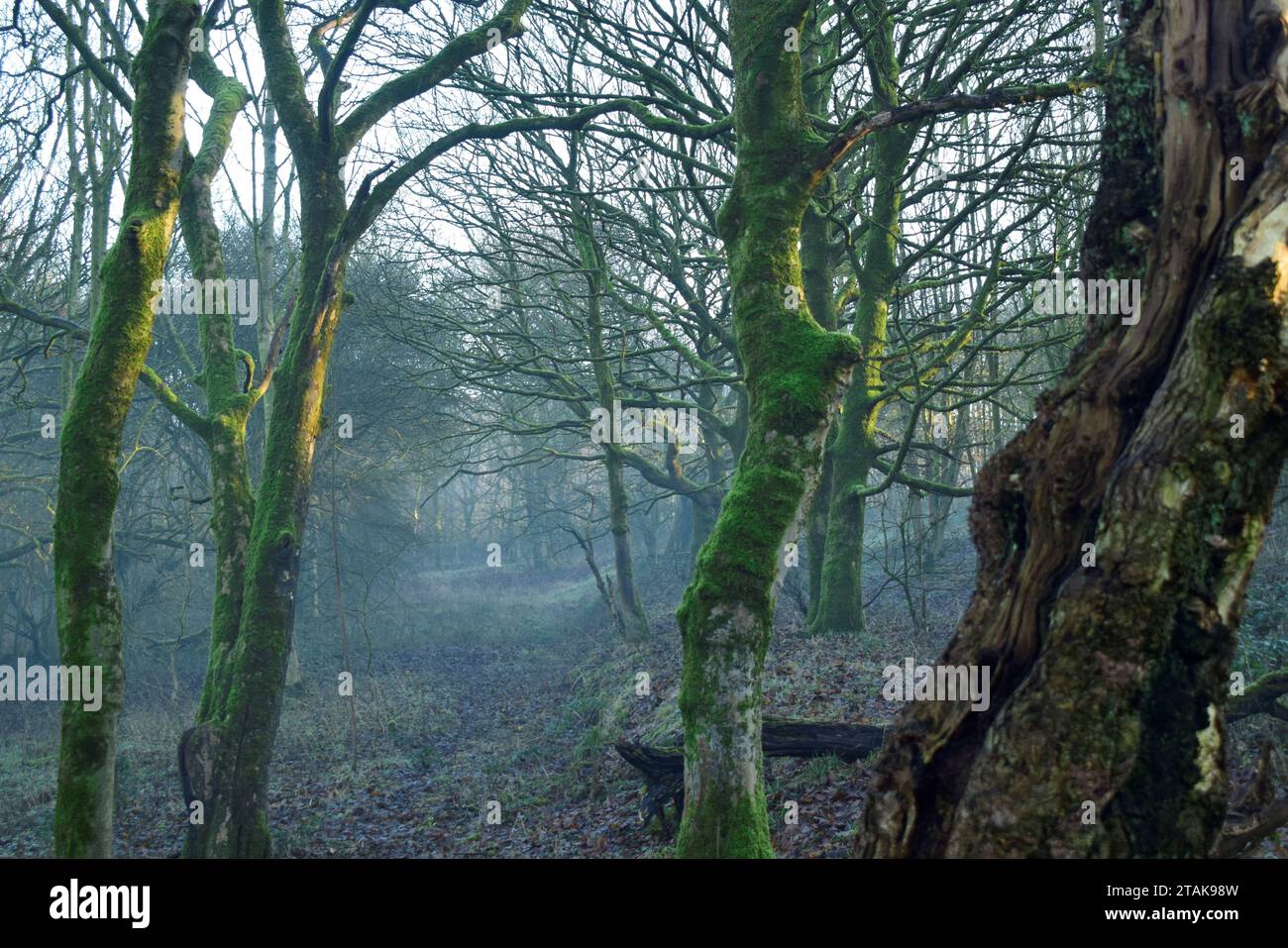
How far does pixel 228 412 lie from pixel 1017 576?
8993 millimetres

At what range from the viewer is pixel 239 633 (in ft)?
27.6

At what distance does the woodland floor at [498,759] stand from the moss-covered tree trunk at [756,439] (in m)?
1.71

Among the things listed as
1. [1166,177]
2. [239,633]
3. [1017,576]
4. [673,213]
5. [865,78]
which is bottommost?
[239,633]

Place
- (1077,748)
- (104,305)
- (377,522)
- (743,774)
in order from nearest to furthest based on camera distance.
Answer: (1077,748), (743,774), (104,305), (377,522)

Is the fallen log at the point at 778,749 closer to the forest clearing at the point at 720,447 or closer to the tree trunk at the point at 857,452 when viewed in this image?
the forest clearing at the point at 720,447

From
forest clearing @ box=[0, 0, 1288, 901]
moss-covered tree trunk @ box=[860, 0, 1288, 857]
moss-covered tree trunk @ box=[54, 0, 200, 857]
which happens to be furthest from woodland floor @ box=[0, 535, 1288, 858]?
moss-covered tree trunk @ box=[54, 0, 200, 857]

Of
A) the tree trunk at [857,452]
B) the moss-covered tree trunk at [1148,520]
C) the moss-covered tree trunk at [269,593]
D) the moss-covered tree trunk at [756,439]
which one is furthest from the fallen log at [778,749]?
the tree trunk at [857,452]

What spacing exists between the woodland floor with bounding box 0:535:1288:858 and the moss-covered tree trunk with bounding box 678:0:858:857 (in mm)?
1714

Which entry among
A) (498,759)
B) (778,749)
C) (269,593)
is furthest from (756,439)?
(498,759)

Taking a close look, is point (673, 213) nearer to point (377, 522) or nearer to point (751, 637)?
point (751, 637)

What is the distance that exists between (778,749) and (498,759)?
5.82 m

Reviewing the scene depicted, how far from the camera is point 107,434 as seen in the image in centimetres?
624

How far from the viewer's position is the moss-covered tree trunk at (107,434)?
5914mm
